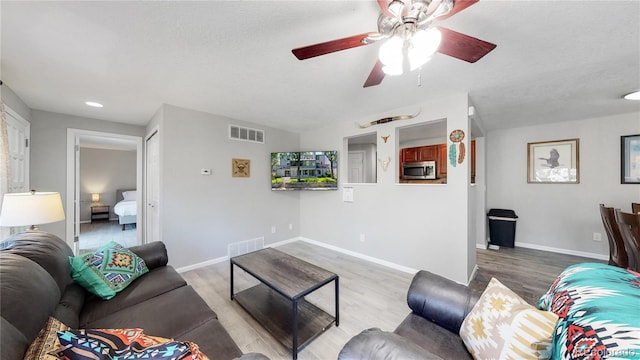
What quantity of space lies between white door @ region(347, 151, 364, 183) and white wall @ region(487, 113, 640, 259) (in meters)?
2.63

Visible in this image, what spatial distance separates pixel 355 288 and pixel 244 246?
6.74 feet

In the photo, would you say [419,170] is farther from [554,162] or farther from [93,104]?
[93,104]

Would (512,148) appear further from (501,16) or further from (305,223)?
(305,223)

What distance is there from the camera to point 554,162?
12.1 ft

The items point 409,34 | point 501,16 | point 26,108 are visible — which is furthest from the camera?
point 26,108

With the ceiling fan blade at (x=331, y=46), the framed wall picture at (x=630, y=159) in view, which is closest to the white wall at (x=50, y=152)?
the ceiling fan blade at (x=331, y=46)

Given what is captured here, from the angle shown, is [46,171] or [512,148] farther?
[512,148]

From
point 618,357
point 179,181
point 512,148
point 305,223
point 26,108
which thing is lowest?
point 305,223

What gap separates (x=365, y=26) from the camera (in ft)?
4.60

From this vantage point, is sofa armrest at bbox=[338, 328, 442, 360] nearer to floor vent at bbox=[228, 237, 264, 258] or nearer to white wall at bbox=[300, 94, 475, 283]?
white wall at bbox=[300, 94, 475, 283]

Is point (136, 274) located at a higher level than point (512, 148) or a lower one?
lower

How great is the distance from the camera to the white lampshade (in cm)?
166

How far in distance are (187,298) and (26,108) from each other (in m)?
3.49

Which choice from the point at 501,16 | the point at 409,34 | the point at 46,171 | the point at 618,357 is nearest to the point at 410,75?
the point at 501,16
